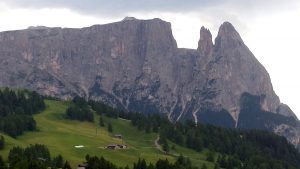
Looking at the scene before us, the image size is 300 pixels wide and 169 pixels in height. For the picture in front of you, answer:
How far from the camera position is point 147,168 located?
639ft

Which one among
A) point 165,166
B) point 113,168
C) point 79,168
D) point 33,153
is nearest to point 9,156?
point 33,153

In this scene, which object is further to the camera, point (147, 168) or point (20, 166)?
point (147, 168)

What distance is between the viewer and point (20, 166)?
488 feet

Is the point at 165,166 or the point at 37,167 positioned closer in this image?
the point at 37,167

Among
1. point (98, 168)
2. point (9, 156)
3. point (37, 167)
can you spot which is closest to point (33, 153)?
point (9, 156)

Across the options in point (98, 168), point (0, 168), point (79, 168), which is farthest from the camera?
point (79, 168)

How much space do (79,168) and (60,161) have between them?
10.6 meters

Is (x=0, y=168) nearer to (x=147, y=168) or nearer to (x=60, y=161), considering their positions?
(x=60, y=161)

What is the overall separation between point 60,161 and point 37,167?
150 feet

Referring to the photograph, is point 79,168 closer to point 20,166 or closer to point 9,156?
point 9,156

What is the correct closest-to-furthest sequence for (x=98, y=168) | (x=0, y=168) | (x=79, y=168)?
1. (x=0, y=168)
2. (x=98, y=168)
3. (x=79, y=168)

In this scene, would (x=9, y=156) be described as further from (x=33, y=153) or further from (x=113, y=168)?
(x=113, y=168)

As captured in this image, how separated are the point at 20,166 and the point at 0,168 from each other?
16.3ft

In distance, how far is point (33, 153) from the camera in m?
198
